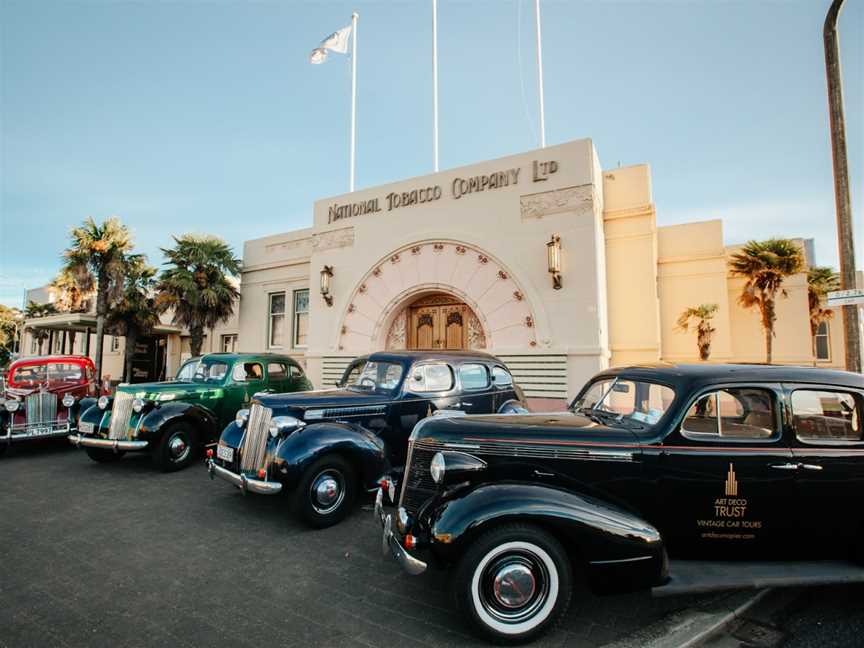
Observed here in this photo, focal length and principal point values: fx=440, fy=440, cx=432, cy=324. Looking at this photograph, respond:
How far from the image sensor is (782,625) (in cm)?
293

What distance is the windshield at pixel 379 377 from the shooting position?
19.1 ft

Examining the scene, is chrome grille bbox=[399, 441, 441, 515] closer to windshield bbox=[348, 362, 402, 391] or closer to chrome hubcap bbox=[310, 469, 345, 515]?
chrome hubcap bbox=[310, 469, 345, 515]

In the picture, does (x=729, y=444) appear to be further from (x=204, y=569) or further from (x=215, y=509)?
(x=215, y=509)

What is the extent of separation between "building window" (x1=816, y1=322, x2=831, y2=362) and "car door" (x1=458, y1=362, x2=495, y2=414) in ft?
42.5

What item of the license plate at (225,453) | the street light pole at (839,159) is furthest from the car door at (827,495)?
the license plate at (225,453)

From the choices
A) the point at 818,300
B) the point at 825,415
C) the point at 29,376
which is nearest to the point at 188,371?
the point at 29,376

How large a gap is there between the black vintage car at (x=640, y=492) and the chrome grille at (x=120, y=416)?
554 centimetres

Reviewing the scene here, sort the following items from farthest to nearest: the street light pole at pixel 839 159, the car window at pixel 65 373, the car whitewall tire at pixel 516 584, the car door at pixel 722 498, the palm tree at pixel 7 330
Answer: the palm tree at pixel 7 330 < the car window at pixel 65 373 < the street light pole at pixel 839 159 < the car door at pixel 722 498 < the car whitewall tire at pixel 516 584

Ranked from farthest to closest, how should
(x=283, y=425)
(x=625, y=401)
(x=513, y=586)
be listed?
(x=283, y=425) < (x=625, y=401) < (x=513, y=586)

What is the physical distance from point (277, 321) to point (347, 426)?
11271mm

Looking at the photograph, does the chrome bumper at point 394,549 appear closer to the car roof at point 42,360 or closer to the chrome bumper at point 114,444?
the chrome bumper at point 114,444

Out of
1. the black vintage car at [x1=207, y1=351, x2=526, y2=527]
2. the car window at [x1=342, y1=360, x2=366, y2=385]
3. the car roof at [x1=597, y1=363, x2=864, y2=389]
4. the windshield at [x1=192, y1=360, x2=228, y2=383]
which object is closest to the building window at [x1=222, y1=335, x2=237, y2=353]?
the windshield at [x1=192, y1=360, x2=228, y2=383]

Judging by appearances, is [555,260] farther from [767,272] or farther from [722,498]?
[722,498]

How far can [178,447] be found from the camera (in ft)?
23.1
